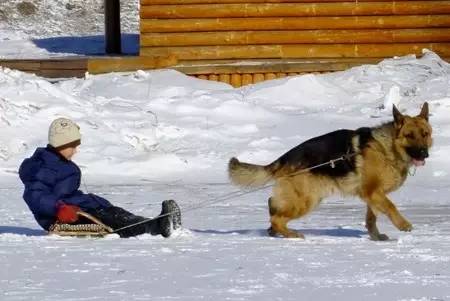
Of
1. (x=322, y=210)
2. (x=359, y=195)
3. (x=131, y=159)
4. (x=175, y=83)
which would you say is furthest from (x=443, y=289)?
(x=175, y=83)

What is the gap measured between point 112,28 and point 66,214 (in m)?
16.3

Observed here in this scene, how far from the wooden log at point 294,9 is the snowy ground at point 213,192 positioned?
973mm

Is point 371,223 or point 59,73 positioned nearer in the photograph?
point 371,223

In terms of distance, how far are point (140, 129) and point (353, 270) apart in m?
9.24

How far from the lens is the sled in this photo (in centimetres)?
933

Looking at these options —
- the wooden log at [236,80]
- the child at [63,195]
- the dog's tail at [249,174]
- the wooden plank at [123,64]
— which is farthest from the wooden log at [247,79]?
the child at [63,195]

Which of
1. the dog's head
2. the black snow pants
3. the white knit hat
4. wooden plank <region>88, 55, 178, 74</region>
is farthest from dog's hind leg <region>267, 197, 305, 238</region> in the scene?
wooden plank <region>88, 55, 178, 74</region>

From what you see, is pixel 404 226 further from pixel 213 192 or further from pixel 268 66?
pixel 268 66

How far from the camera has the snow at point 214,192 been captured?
24.0ft

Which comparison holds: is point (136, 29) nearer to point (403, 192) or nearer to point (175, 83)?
point (175, 83)

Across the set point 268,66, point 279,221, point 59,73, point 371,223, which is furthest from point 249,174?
point 59,73

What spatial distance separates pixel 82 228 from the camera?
9336mm

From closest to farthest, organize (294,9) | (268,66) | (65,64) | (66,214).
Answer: (66,214) < (268,66) < (294,9) < (65,64)

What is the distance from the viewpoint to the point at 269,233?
980 centimetres
